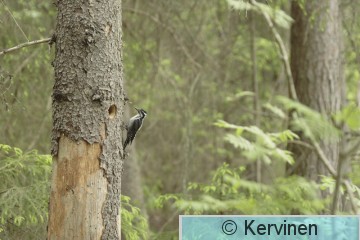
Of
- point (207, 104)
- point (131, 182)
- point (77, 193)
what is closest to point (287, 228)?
point (77, 193)

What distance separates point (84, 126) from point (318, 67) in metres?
3.80

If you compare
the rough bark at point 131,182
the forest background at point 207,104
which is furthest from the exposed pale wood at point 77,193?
the rough bark at point 131,182

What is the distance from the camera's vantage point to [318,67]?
687 centimetres

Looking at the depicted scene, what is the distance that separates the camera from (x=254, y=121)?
36.4 feet

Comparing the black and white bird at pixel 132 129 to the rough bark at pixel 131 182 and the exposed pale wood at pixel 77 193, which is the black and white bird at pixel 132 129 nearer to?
the exposed pale wood at pixel 77 193

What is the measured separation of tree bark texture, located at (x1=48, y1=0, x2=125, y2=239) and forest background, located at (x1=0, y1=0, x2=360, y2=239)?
67 cm

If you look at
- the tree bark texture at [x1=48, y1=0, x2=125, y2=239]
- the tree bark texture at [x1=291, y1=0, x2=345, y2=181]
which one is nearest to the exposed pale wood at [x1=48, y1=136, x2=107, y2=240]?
the tree bark texture at [x1=48, y1=0, x2=125, y2=239]

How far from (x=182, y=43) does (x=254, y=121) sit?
2827mm

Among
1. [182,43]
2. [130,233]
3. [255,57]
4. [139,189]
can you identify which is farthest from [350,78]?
[130,233]

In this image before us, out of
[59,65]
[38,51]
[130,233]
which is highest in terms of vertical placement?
[38,51]

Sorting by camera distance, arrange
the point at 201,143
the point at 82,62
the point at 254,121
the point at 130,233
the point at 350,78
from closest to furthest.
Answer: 1. the point at 82,62
2. the point at 130,233
3. the point at 350,78
4. the point at 254,121
5. the point at 201,143

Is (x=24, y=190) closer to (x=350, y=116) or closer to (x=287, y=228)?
(x=287, y=228)

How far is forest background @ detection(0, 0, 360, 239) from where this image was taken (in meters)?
4.65

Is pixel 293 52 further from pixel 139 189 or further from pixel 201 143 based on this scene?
pixel 201 143
